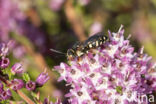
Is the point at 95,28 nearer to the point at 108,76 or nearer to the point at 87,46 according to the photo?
the point at 87,46

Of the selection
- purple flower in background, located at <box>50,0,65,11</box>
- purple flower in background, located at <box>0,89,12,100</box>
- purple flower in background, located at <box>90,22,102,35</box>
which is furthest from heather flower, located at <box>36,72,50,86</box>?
purple flower in background, located at <box>50,0,65,11</box>

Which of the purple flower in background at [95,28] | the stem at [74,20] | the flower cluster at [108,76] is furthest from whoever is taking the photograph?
the purple flower in background at [95,28]

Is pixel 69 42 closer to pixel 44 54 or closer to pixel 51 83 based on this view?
pixel 44 54

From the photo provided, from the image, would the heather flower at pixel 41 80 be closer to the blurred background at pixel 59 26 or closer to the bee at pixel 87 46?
the bee at pixel 87 46

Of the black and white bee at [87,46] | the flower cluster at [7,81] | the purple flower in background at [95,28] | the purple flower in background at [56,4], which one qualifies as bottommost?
the flower cluster at [7,81]

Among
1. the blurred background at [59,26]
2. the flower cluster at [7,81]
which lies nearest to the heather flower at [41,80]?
the flower cluster at [7,81]

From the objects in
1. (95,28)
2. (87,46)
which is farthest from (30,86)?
(95,28)
